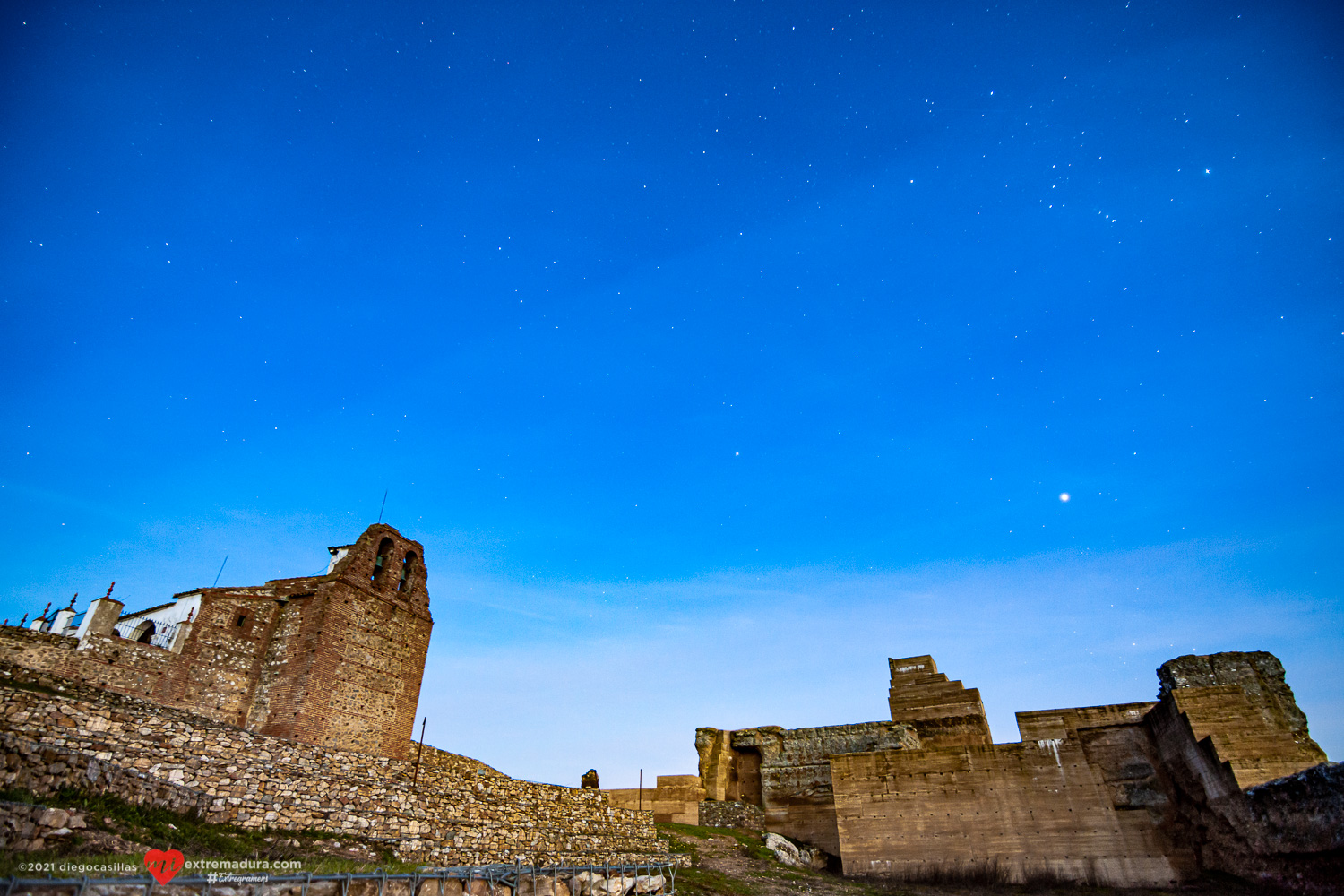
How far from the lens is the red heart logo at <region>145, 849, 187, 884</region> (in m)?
7.53

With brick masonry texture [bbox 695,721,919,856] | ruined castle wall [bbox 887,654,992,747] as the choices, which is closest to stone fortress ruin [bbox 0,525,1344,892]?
brick masonry texture [bbox 695,721,919,856]

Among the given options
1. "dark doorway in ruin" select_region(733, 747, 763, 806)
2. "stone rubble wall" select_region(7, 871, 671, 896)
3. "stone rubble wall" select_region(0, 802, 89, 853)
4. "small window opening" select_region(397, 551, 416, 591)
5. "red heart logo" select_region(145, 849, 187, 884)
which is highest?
"small window opening" select_region(397, 551, 416, 591)

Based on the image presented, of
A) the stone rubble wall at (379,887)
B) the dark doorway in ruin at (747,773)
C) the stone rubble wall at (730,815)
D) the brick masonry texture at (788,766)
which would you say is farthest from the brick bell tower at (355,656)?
the dark doorway in ruin at (747,773)

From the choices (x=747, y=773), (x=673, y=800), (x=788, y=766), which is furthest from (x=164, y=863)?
(x=747, y=773)

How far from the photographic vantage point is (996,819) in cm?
2353

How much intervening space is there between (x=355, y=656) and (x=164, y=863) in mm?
14778

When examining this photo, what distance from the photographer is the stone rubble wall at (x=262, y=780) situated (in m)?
11.2

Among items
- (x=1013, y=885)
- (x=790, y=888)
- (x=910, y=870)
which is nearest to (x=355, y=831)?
(x=790, y=888)

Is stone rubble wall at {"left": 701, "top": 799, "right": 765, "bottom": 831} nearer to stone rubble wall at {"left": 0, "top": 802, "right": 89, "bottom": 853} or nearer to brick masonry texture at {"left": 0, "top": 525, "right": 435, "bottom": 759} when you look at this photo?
brick masonry texture at {"left": 0, "top": 525, "right": 435, "bottom": 759}

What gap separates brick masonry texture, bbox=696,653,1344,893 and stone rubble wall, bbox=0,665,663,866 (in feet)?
39.9

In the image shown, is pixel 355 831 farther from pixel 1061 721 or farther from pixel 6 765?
pixel 1061 721

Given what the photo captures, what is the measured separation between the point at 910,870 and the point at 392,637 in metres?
21.9

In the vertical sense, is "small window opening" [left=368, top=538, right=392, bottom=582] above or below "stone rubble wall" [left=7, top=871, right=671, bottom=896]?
above

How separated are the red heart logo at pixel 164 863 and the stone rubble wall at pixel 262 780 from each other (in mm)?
2577
